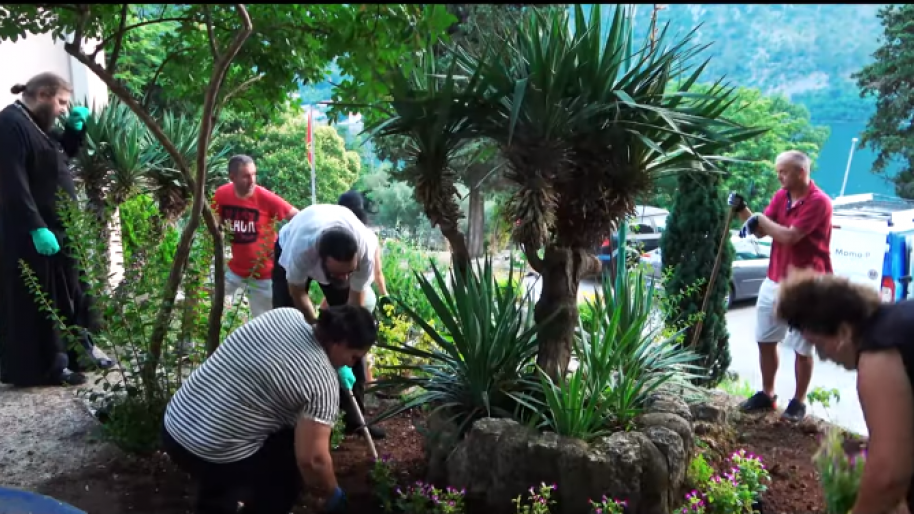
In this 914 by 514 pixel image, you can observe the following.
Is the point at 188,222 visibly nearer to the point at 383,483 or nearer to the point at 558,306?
the point at 383,483

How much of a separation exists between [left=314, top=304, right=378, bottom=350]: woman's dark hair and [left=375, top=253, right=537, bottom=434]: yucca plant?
88cm

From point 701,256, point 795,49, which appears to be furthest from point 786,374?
point 795,49

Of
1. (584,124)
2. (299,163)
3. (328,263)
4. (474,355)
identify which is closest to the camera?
(584,124)

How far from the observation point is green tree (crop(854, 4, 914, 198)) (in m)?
8.12

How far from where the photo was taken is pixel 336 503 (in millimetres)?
2881

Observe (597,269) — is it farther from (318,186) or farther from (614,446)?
(318,186)

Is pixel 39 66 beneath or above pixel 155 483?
above

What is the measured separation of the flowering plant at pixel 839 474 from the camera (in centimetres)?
284

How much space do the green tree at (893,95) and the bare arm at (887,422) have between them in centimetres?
692

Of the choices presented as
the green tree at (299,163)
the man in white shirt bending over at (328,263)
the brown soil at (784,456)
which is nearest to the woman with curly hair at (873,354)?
the brown soil at (784,456)

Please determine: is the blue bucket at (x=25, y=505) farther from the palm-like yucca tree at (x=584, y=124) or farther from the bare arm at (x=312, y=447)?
the palm-like yucca tree at (x=584, y=124)

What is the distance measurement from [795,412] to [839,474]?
200 centimetres

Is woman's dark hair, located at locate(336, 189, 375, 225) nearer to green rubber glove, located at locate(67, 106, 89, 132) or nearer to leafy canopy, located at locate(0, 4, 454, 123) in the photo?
leafy canopy, located at locate(0, 4, 454, 123)

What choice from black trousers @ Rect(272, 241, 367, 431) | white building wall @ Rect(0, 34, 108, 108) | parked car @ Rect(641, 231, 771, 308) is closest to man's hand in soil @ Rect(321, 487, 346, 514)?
black trousers @ Rect(272, 241, 367, 431)
